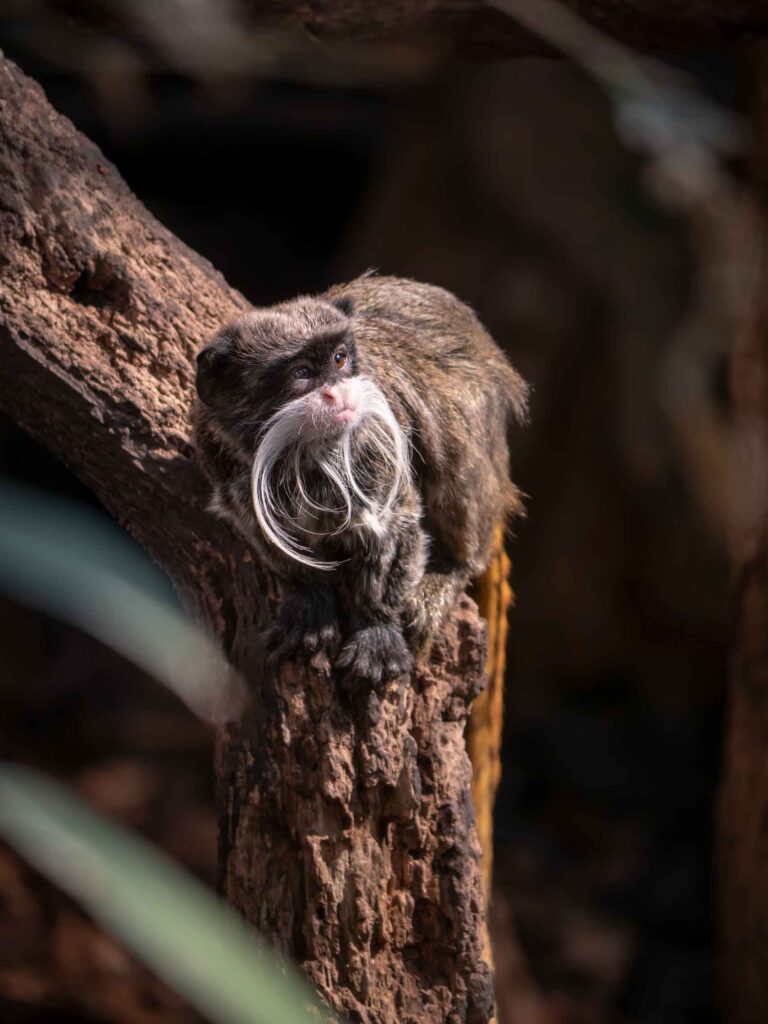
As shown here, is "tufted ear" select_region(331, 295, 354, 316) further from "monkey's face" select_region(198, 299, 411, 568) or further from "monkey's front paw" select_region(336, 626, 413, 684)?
"monkey's front paw" select_region(336, 626, 413, 684)

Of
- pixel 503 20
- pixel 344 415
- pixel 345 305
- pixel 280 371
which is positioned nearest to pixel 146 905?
pixel 344 415

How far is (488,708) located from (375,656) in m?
0.64

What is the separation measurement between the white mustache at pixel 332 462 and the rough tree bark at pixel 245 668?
0.49 ft

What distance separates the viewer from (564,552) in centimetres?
598

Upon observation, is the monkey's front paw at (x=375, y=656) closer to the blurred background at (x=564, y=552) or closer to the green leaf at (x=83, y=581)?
the green leaf at (x=83, y=581)

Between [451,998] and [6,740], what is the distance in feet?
11.0

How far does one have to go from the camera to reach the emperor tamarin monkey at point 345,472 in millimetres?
2318

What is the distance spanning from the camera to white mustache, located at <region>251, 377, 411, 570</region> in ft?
7.72

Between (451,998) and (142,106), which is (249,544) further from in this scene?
(142,106)

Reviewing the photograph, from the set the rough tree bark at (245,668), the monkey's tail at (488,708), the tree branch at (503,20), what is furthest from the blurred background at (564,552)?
the rough tree bark at (245,668)

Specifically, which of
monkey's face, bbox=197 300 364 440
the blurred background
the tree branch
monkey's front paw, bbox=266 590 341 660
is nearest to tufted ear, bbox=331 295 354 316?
monkey's face, bbox=197 300 364 440

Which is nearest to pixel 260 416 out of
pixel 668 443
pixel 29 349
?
pixel 29 349

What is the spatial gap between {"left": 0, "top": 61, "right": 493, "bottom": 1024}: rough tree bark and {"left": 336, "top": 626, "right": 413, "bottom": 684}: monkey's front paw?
43 millimetres

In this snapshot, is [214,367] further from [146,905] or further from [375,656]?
[146,905]
